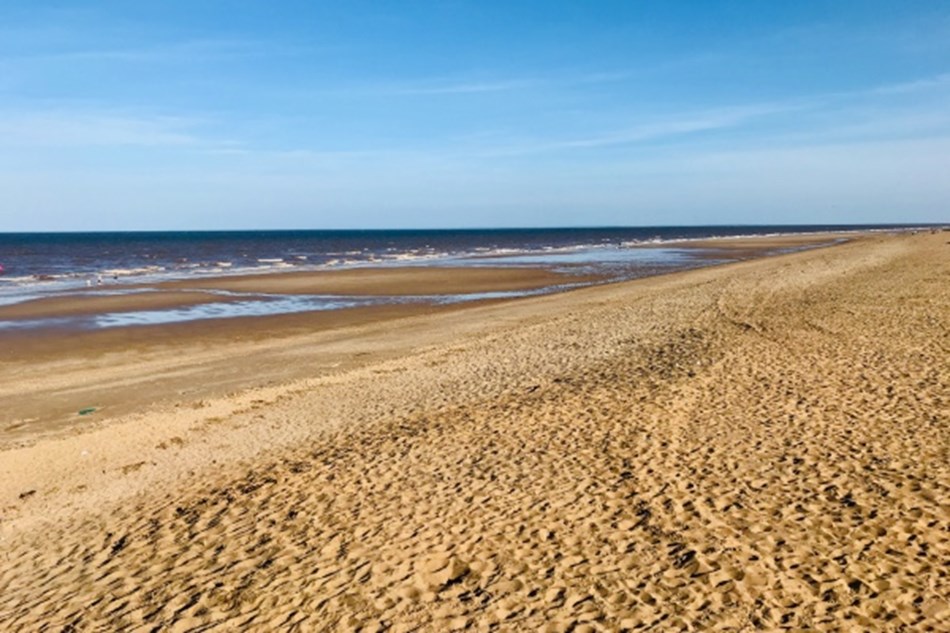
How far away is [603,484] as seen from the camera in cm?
848

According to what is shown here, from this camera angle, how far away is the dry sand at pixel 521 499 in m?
6.14

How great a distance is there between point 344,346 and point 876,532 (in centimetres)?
1655

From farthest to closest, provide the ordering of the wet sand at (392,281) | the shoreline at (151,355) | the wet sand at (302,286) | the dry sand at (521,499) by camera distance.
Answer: the wet sand at (392,281) → the wet sand at (302,286) → the shoreline at (151,355) → the dry sand at (521,499)

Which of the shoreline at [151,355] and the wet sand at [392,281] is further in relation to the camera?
the wet sand at [392,281]

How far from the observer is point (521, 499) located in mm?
8266

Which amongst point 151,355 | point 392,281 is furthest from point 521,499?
point 392,281

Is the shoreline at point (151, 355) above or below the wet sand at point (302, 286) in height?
below

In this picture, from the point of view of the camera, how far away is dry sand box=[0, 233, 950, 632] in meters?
6.14

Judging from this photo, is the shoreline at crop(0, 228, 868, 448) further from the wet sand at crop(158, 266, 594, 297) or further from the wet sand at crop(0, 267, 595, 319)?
the wet sand at crop(158, 266, 594, 297)

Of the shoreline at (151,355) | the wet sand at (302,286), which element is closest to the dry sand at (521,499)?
the shoreline at (151,355)

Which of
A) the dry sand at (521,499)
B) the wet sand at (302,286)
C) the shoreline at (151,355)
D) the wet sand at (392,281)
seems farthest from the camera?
the wet sand at (392,281)

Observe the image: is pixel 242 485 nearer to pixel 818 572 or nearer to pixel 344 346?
pixel 818 572

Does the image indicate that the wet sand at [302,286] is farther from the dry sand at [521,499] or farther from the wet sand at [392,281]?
the dry sand at [521,499]

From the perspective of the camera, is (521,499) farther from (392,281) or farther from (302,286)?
(392,281)
